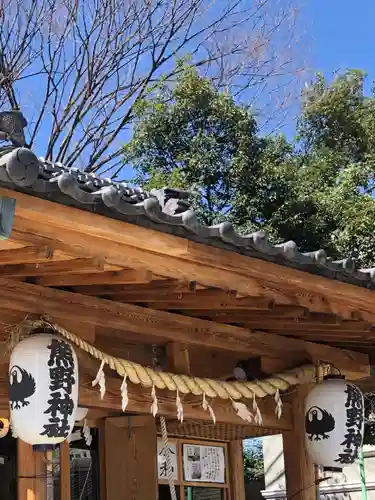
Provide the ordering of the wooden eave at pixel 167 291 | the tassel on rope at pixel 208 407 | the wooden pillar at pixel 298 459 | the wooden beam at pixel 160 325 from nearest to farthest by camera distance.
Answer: the wooden eave at pixel 167 291 → the wooden beam at pixel 160 325 → the tassel on rope at pixel 208 407 → the wooden pillar at pixel 298 459

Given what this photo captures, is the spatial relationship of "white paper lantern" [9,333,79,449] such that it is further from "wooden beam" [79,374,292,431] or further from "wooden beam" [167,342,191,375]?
"wooden beam" [167,342,191,375]

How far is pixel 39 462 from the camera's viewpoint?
3.84 m

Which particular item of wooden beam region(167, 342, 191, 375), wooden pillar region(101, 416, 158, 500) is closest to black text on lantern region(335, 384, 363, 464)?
wooden beam region(167, 342, 191, 375)

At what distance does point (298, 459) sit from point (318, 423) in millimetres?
578

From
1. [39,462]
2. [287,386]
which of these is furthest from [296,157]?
[39,462]

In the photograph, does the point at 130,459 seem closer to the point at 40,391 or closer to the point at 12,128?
the point at 40,391

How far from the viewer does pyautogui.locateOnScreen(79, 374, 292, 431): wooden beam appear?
4.13 meters

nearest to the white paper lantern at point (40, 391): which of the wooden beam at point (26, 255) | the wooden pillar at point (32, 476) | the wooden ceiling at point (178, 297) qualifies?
the wooden pillar at point (32, 476)

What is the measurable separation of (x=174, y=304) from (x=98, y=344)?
0.61 meters

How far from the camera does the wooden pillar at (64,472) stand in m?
4.85

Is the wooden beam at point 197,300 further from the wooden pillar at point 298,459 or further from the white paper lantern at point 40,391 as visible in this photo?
the wooden pillar at point 298,459

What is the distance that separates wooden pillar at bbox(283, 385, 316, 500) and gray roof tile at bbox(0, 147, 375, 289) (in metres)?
1.75

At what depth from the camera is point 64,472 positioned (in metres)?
4.87

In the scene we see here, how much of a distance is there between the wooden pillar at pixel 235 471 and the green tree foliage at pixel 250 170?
15.2ft
